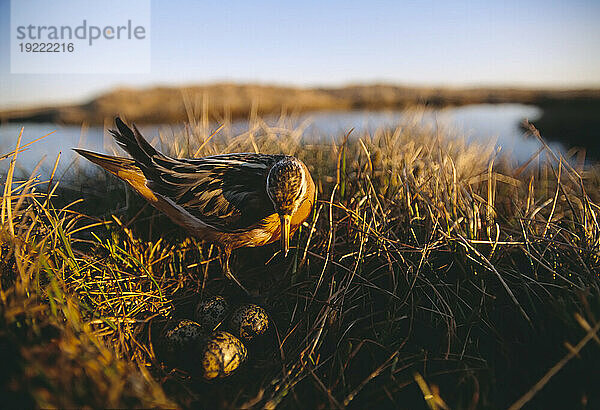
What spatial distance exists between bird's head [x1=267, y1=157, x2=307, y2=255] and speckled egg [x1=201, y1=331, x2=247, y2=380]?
27.6 inches

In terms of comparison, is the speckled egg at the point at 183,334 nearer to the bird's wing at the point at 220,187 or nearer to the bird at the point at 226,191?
the bird at the point at 226,191

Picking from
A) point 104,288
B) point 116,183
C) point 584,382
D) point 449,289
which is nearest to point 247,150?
point 116,183

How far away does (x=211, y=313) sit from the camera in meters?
2.51

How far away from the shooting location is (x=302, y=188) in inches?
98.3

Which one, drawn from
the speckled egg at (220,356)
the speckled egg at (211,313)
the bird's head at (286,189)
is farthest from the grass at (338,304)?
the bird's head at (286,189)

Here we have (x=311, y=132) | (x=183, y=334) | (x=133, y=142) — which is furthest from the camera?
Result: (x=311, y=132)

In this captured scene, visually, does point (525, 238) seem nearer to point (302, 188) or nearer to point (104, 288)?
point (302, 188)

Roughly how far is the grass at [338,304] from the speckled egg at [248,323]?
0.13 m

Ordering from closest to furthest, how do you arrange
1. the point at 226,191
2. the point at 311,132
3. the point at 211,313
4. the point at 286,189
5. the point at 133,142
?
the point at 286,189 < the point at 211,313 < the point at 226,191 < the point at 133,142 < the point at 311,132

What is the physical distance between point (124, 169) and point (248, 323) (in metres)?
1.62

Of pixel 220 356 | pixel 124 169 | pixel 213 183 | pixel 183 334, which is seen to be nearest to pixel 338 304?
pixel 220 356

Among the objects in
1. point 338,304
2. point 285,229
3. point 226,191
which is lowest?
point 338,304

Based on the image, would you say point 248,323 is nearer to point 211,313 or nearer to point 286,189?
point 211,313

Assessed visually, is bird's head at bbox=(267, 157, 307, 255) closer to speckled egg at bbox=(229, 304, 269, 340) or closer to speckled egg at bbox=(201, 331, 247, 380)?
speckled egg at bbox=(229, 304, 269, 340)
